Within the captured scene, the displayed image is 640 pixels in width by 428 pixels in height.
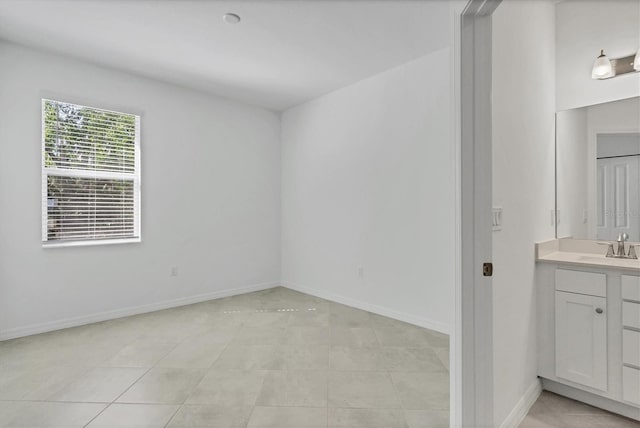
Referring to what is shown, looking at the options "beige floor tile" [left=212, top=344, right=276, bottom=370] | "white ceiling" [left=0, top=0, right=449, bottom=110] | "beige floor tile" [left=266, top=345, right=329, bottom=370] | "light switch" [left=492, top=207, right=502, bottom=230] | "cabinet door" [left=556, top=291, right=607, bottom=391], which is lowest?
"beige floor tile" [left=212, top=344, right=276, bottom=370]

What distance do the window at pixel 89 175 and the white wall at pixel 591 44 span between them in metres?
4.16

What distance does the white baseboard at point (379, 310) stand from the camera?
3129 mm

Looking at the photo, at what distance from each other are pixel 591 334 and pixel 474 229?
1.24m

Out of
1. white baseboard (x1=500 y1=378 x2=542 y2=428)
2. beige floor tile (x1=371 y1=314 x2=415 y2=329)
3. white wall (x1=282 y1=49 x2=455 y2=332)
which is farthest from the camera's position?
beige floor tile (x1=371 y1=314 x2=415 y2=329)

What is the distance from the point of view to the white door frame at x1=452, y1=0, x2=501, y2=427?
141 cm

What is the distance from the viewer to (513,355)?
1.75 m

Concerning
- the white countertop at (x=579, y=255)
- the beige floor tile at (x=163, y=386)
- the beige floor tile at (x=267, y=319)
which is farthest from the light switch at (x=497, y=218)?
the beige floor tile at (x=267, y=319)

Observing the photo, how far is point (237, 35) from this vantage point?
2.81 meters

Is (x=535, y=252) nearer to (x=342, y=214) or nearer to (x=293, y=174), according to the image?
(x=342, y=214)

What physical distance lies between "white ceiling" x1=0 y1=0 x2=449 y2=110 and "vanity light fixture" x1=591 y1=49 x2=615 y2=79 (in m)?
1.10

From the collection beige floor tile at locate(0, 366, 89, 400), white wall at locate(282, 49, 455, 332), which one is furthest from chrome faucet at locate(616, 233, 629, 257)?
beige floor tile at locate(0, 366, 89, 400)

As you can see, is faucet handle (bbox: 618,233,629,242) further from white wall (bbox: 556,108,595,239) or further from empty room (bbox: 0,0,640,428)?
white wall (bbox: 556,108,595,239)

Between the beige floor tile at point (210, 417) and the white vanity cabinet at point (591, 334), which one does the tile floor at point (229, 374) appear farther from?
the white vanity cabinet at point (591, 334)

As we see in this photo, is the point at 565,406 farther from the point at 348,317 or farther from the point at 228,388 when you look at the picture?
the point at 228,388
